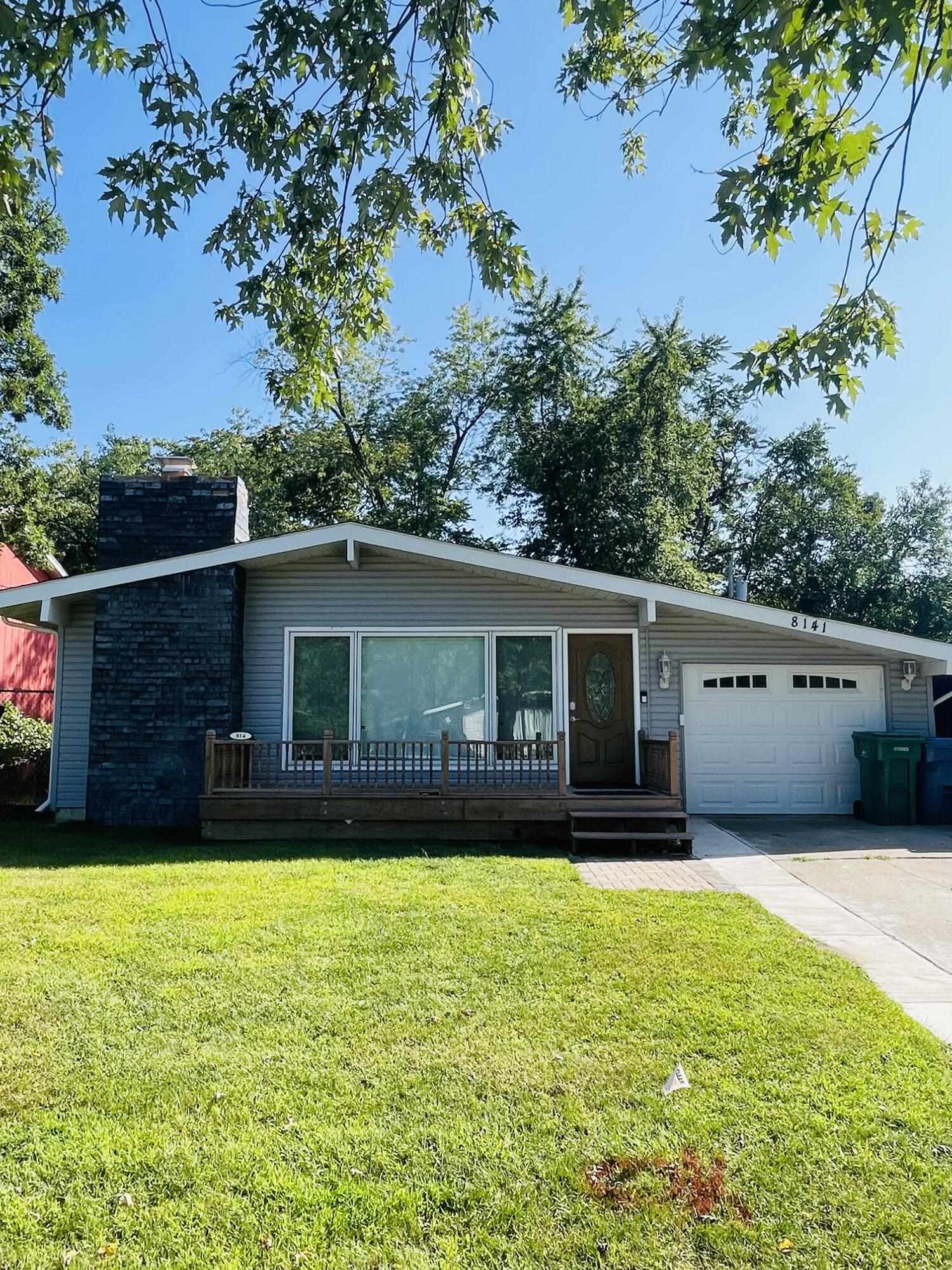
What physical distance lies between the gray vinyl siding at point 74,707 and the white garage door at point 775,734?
7996mm

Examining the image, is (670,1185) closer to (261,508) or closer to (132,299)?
(132,299)

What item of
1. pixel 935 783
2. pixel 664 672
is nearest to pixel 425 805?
pixel 664 672

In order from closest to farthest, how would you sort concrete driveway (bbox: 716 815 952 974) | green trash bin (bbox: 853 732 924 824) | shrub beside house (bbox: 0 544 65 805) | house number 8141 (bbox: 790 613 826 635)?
concrete driveway (bbox: 716 815 952 974)
green trash bin (bbox: 853 732 924 824)
house number 8141 (bbox: 790 613 826 635)
shrub beside house (bbox: 0 544 65 805)

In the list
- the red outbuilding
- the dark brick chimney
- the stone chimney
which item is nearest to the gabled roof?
the dark brick chimney

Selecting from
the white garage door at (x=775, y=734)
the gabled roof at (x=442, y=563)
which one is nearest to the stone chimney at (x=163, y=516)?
the gabled roof at (x=442, y=563)

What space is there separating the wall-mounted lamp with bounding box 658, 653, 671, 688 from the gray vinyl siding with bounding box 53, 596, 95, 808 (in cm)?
753

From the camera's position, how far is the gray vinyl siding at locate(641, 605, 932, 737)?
10.4 meters

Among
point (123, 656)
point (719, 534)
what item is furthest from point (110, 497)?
point (719, 534)

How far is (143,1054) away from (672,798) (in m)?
6.15

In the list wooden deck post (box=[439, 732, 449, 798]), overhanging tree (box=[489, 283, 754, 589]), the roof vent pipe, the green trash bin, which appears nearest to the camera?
wooden deck post (box=[439, 732, 449, 798])

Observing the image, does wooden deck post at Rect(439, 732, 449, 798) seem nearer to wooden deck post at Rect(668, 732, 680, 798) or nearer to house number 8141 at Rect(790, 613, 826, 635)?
wooden deck post at Rect(668, 732, 680, 798)

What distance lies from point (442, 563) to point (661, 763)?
3.68m

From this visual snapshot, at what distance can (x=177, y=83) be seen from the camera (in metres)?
3.44

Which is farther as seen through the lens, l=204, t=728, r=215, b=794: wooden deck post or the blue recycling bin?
the blue recycling bin
